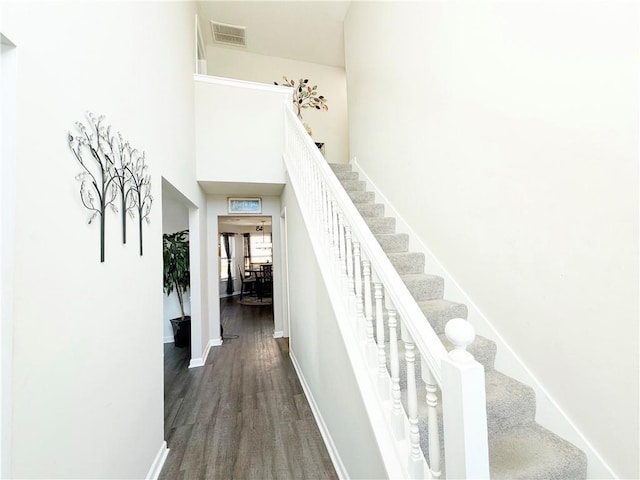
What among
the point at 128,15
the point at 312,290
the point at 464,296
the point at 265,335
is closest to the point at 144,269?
the point at 312,290

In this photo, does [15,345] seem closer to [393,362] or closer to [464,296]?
[393,362]

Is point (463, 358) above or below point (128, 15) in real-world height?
below

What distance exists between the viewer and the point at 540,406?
4.75 feet

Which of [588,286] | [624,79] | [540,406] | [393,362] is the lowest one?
[540,406]

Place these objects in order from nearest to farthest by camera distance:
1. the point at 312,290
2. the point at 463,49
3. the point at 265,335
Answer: the point at 463,49 < the point at 312,290 < the point at 265,335

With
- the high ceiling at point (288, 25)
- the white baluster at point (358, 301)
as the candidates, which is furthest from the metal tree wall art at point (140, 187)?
the high ceiling at point (288, 25)

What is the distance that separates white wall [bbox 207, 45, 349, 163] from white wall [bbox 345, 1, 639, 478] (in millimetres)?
2908

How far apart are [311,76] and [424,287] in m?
4.86

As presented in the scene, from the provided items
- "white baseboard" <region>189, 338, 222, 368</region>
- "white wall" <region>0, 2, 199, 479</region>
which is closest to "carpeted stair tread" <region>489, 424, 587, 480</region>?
"white wall" <region>0, 2, 199, 479</region>

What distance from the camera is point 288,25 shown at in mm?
4371

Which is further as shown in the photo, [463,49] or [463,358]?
[463,49]

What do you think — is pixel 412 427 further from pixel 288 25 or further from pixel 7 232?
pixel 288 25

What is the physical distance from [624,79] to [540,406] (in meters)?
1.57

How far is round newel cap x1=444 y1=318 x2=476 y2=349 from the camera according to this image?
0.77 metres
